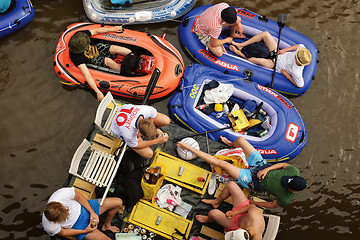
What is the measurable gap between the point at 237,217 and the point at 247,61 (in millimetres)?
2843

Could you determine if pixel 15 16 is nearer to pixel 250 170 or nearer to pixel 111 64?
pixel 111 64

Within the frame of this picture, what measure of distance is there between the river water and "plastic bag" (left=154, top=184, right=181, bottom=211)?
5.07 feet

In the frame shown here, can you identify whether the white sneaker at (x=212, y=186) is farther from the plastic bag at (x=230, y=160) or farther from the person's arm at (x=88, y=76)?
the person's arm at (x=88, y=76)

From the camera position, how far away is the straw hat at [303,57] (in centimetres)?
507

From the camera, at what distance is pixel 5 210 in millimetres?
4836

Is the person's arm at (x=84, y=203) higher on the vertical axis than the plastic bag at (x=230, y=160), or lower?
lower

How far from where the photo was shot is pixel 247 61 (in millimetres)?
5598

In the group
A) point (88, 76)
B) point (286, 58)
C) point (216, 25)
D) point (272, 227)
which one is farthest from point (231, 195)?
point (88, 76)

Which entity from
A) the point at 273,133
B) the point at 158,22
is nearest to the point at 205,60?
the point at 158,22

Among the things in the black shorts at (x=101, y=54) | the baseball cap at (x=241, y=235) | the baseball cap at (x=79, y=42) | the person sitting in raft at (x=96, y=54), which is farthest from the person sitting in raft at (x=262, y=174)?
the baseball cap at (x=79, y=42)

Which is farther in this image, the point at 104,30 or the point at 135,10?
the point at 135,10

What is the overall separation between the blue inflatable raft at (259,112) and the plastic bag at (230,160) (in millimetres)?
360

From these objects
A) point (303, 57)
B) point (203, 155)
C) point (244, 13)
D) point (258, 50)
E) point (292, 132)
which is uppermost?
point (244, 13)

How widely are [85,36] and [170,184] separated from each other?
2745 millimetres
